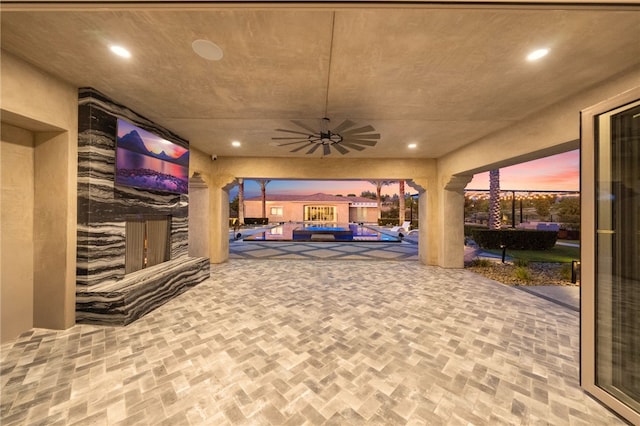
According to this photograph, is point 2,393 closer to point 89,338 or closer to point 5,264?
point 89,338

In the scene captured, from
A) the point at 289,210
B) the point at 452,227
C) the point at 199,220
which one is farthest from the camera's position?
the point at 289,210

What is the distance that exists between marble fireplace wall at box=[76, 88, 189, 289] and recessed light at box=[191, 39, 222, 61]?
2.49m

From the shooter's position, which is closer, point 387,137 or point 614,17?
point 614,17

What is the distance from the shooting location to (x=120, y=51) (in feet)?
8.75

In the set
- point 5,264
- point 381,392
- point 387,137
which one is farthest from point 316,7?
point 5,264

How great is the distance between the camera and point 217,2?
1.25 meters

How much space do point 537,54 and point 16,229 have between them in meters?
7.54

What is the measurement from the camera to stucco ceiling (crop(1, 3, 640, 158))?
2.18 metres

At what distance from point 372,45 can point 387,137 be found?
11.0ft

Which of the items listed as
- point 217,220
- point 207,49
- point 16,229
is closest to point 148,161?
point 16,229

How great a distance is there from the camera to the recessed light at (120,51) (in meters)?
2.60

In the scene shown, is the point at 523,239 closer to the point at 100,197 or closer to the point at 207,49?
the point at 207,49

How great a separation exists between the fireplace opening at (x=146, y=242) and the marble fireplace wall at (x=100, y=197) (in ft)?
1.23

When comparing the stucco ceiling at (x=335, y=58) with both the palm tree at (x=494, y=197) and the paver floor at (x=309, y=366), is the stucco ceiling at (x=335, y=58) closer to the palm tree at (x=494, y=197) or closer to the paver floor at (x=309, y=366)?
the paver floor at (x=309, y=366)
